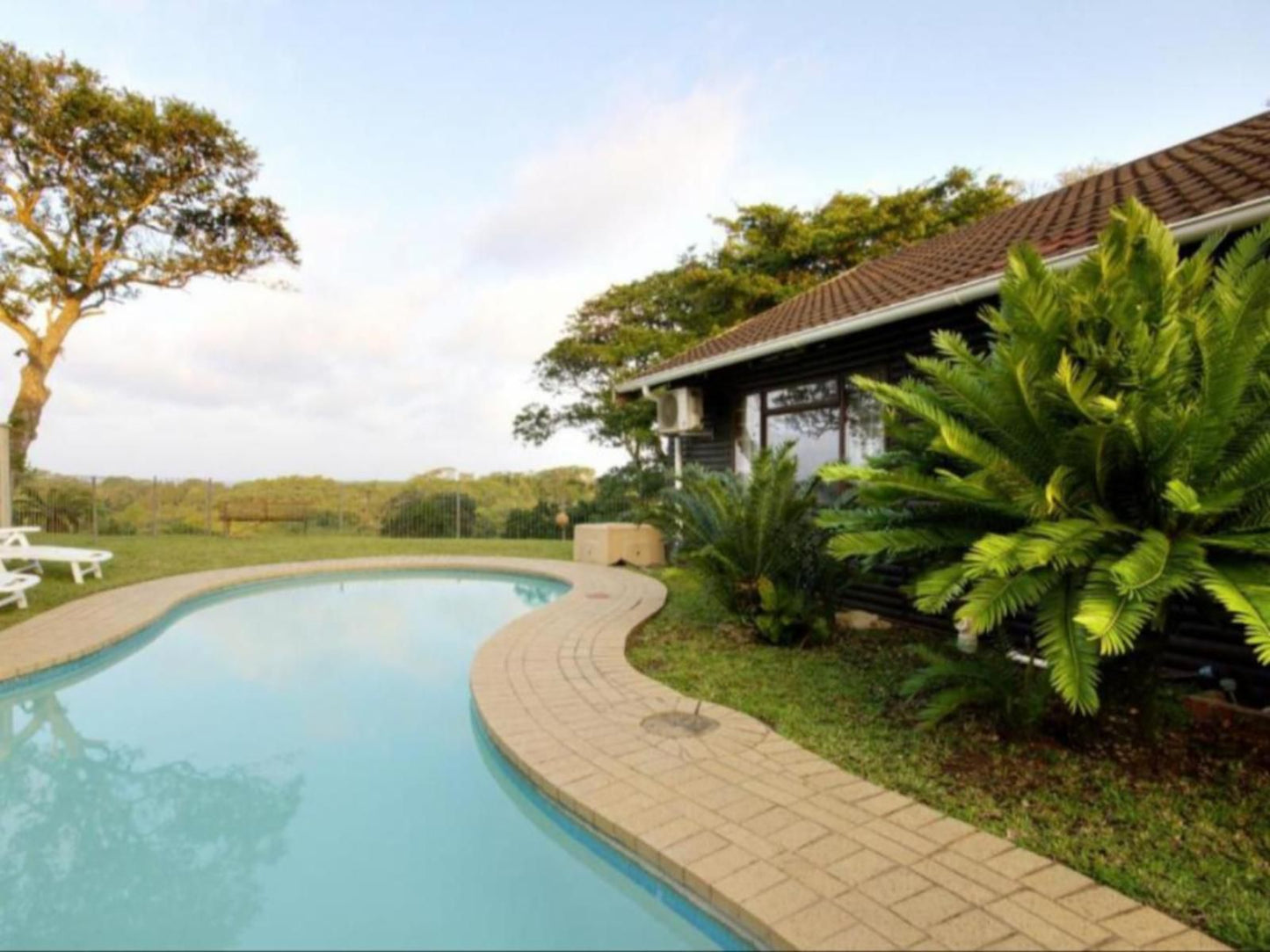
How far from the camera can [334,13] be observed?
400 inches

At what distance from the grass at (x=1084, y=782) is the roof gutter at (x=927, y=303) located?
2.75 meters

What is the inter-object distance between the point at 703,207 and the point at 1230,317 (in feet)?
58.6

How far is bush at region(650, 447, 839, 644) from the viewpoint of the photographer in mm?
6000

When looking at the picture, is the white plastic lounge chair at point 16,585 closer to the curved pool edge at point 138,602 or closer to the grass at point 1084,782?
the curved pool edge at point 138,602

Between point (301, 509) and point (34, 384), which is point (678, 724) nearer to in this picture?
point (301, 509)

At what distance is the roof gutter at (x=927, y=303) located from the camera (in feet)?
12.9

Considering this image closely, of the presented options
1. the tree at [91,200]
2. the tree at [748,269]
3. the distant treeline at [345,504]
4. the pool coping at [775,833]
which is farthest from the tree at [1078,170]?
the pool coping at [775,833]

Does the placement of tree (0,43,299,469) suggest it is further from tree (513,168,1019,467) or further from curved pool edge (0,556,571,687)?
curved pool edge (0,556,571,687)

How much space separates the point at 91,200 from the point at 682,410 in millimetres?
16262

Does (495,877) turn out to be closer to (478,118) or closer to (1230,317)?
(1230,317)

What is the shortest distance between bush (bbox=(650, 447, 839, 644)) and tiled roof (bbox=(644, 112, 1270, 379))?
1.71 m

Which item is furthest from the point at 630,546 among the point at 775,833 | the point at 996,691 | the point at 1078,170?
the point at 1078,170

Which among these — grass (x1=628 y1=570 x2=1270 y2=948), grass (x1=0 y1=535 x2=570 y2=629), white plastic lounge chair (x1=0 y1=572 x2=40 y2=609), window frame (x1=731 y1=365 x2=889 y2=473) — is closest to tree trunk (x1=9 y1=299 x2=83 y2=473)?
grass (x1=0 y1=535 x2=570 y2=629)

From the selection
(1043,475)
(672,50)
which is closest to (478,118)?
(672,50)
